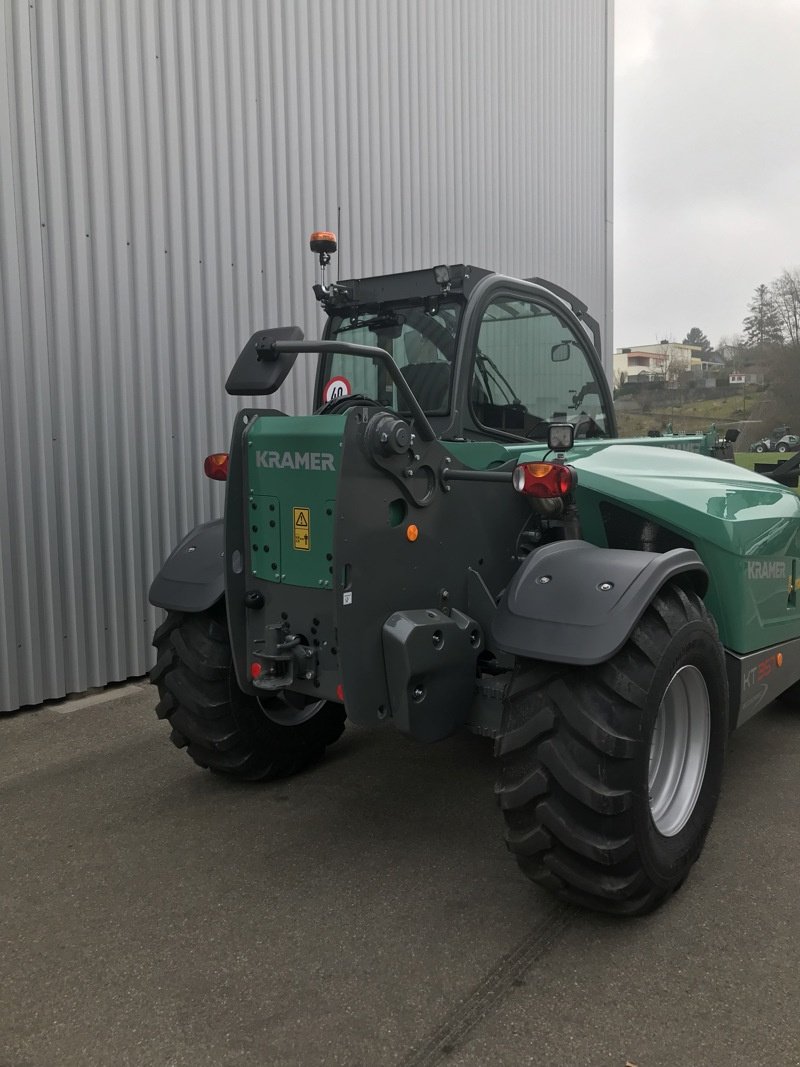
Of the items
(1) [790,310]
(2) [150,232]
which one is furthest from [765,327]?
(2) [150,232]

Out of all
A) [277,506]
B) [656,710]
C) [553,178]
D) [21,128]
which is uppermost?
[553,178]

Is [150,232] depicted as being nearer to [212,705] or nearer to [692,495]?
[212,705]

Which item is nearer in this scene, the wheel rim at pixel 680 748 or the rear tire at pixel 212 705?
the wheel rim at pixel 680 748

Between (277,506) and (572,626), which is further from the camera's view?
(277,506)

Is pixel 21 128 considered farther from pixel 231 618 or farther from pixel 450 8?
pixel 450 8

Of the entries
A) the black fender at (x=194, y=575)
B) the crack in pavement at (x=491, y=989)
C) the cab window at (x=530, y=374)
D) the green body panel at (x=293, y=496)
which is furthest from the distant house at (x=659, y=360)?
the crack in pavement at (x=491, y=989)

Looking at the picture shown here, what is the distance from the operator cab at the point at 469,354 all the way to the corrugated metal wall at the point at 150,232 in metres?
1.91

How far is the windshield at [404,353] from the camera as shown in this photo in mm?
3734

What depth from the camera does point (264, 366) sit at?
2846 millimetres

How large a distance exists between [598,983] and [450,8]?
856cm

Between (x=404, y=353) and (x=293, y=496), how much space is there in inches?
42.0

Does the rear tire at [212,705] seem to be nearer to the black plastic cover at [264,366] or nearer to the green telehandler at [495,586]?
the green telehandler at [495,586]

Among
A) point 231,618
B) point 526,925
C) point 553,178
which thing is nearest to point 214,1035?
point 526,925

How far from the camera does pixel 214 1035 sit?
236 cm
